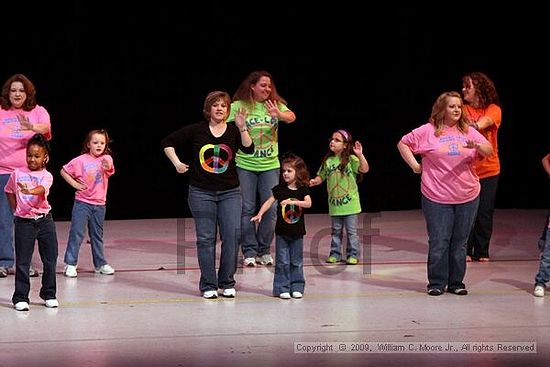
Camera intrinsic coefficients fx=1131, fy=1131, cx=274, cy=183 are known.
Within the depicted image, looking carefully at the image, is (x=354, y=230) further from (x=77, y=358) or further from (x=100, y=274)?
(x=77, y=358)

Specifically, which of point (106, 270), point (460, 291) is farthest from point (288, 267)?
point (106, 270)

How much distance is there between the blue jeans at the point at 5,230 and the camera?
28.5ft

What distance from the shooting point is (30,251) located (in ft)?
24.9

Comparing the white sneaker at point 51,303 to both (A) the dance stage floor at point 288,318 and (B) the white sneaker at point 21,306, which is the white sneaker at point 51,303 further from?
(B) the white sneaker at point 21,306

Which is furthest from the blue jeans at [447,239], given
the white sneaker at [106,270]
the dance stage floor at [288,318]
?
the white sneaker at [106,270]

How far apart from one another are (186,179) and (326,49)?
2.21m

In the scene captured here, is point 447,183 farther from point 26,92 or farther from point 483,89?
point 26,92

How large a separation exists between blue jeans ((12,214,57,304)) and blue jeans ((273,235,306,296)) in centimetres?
156

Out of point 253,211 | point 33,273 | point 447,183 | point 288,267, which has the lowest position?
point 33,273

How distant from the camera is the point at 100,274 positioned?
29.4 feet

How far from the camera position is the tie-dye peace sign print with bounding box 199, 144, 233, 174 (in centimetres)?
786

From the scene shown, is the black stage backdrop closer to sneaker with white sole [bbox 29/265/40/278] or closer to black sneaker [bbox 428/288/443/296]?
sneaker with white sole [bbox 29/265/40/278]

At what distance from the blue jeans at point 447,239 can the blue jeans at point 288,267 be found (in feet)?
3.06

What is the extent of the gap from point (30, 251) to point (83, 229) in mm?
1403
